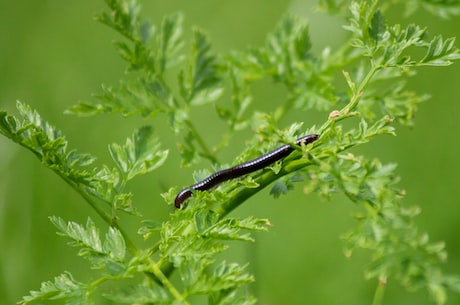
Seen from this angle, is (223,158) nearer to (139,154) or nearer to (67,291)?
(139,154)

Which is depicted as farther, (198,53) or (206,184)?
(198,53)

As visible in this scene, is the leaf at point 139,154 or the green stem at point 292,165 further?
the leaf at point 139,154

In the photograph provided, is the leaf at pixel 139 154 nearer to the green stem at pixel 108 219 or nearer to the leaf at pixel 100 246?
the green stem at pixel 108 219

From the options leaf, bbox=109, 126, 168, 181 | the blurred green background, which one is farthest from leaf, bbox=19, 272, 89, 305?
the blurred green background

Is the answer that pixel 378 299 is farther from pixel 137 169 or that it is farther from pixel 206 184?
pixel 137 169

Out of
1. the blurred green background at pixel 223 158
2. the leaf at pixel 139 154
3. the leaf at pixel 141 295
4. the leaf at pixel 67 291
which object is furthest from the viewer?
the blurred green background at pixel 223 158

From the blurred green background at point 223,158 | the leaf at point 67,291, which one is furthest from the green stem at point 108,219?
the blurred green background at point 223,158

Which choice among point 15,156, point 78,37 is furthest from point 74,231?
point 78,37

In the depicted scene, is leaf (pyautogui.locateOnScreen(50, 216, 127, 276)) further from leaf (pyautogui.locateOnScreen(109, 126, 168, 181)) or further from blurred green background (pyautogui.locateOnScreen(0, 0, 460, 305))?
blurred green background (pyautogui.locateOnScreen(0, 0, 460, 305))
